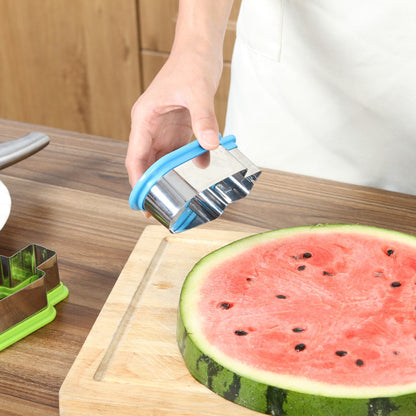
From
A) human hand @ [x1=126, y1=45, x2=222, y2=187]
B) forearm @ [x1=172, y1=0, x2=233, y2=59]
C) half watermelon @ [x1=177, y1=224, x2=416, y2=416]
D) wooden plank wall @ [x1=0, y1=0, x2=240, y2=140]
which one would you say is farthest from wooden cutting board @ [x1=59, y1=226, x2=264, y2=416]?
wooden plank wall @ [x1=0, y1=0, x2=240, y2=140]

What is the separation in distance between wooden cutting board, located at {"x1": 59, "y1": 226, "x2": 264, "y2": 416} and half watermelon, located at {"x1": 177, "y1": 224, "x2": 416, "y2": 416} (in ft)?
0.09

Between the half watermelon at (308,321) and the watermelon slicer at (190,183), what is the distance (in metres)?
0.11

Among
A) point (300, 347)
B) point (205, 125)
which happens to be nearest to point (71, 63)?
point (205, 125)

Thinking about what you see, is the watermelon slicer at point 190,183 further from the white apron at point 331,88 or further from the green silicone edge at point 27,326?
the white apron at point 331,88

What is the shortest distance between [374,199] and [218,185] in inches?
19.3

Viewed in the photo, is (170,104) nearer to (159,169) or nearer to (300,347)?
(159,169)

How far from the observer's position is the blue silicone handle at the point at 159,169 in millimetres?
896

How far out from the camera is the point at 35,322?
93cm

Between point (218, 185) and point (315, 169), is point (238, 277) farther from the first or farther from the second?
point (315, 169)

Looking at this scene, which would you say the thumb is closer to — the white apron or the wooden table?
the wooden table

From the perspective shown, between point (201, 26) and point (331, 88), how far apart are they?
410 mm

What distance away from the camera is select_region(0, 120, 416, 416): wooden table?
0.91 m

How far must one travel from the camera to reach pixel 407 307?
921mm

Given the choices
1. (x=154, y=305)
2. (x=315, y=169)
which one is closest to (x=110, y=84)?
(x=315, y=169)
